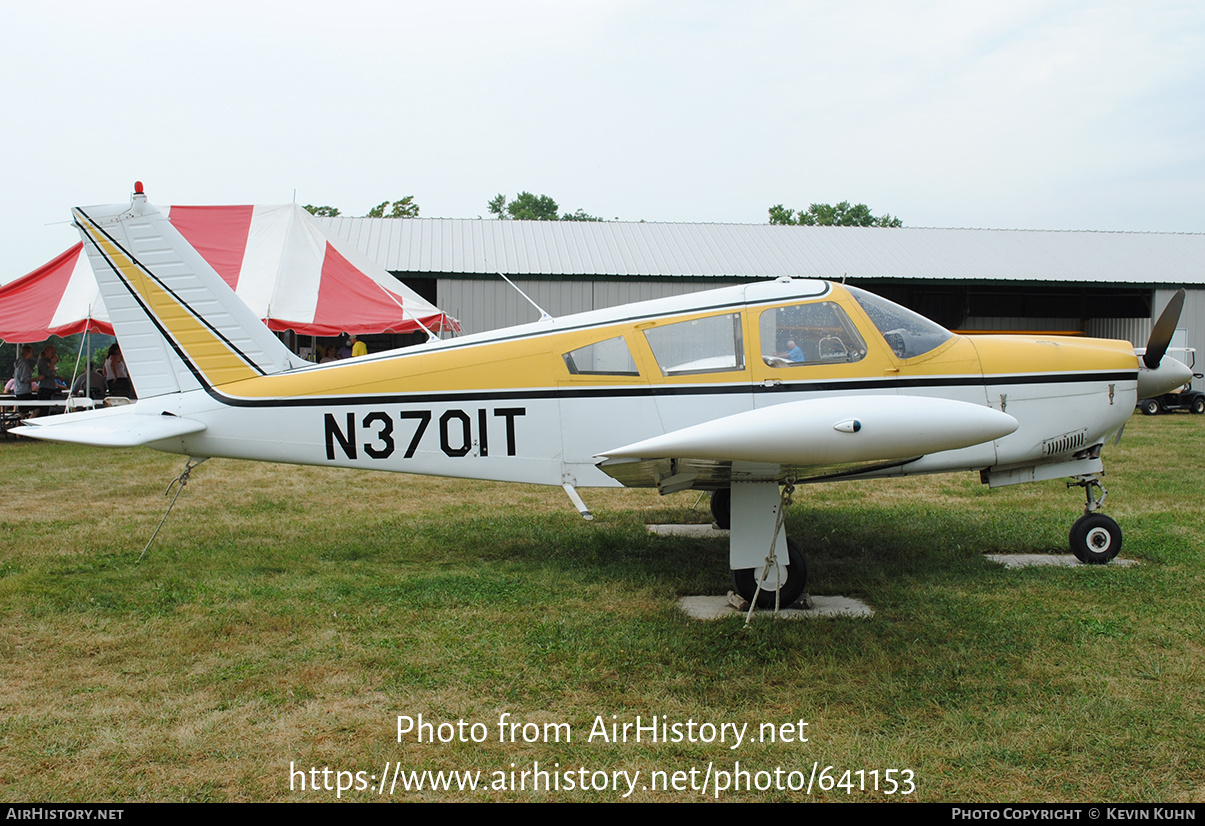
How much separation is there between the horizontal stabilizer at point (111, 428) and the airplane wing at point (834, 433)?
150 inches

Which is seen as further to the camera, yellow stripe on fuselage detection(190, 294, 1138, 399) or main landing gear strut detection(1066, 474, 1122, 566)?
main landing gear strut detection(1066, 474, 1122, 566)

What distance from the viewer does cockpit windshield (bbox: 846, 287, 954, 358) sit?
5.90m

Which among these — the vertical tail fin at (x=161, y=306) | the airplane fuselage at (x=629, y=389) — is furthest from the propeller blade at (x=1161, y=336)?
the vertical tail fin at (x=161, y=306)

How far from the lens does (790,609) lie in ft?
18.1

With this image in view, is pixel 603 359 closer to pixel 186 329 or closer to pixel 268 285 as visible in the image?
pixel 186 329

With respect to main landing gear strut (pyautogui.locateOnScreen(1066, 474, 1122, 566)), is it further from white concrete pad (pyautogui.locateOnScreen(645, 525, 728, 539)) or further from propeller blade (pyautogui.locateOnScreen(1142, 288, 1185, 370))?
white concrete pad (pyautogui.locateOnScreen(645, 525, 728, 539))

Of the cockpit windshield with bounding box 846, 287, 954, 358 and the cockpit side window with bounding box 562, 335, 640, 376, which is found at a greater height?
the cockpit windshield with bounding box 846, 287, 954, 358

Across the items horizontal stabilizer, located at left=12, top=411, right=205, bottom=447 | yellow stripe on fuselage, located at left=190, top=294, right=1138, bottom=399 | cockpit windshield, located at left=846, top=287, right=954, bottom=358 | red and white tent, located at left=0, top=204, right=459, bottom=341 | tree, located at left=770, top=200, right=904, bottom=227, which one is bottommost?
horizontal stabilizer, located at left=12, top=411, right=205, bottom=447

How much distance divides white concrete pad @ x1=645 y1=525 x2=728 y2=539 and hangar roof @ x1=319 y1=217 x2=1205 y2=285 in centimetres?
1713

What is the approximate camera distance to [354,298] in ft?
49.8

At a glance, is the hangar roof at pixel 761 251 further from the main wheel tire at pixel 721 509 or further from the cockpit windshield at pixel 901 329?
the cockpit windshield at pixel 901 329

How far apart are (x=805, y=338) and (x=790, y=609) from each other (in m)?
1.86

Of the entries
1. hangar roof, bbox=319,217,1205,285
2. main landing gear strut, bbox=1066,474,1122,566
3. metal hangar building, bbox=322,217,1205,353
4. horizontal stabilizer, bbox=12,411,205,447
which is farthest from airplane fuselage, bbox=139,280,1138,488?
hangar roof, bbox=319,217,1205,285
